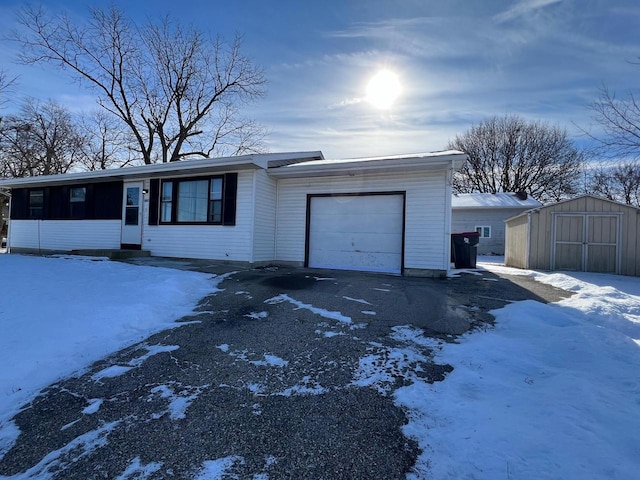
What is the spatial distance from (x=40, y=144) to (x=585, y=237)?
34834 millimetres

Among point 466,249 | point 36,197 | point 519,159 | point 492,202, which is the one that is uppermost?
point 519,159

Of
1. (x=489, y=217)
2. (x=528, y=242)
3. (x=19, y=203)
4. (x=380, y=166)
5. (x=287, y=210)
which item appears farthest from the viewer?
(x=489, y=217)

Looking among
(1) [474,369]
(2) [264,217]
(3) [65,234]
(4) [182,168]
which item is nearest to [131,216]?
(4) [182,168]

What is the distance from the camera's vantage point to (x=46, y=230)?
13.1m

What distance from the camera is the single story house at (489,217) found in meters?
21.5

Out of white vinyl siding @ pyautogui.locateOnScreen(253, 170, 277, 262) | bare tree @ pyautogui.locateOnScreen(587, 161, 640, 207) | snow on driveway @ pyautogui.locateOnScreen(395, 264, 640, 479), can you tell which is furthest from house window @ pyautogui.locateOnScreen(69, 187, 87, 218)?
bare tree @ pyautogui.locateOnScreen(587, 161, 640, 207)

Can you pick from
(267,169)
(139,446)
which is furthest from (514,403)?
(267,169)

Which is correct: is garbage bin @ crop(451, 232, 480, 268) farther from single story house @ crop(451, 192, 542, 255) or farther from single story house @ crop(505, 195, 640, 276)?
single story house @ crop(451, 192, 542, 255)

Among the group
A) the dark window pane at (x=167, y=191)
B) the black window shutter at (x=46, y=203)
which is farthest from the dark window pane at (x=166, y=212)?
the black window shutter at (x=46, y=203)

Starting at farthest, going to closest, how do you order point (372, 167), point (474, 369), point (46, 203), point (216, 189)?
point (46, 203), point (216, 189), point (372, 167), point (474, 369)

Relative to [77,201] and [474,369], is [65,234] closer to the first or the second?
[77,201]

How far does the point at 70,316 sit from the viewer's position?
4258 millimetres

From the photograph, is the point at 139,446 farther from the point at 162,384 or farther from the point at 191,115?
the point at 191,115

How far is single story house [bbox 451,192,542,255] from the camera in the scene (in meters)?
21.5
